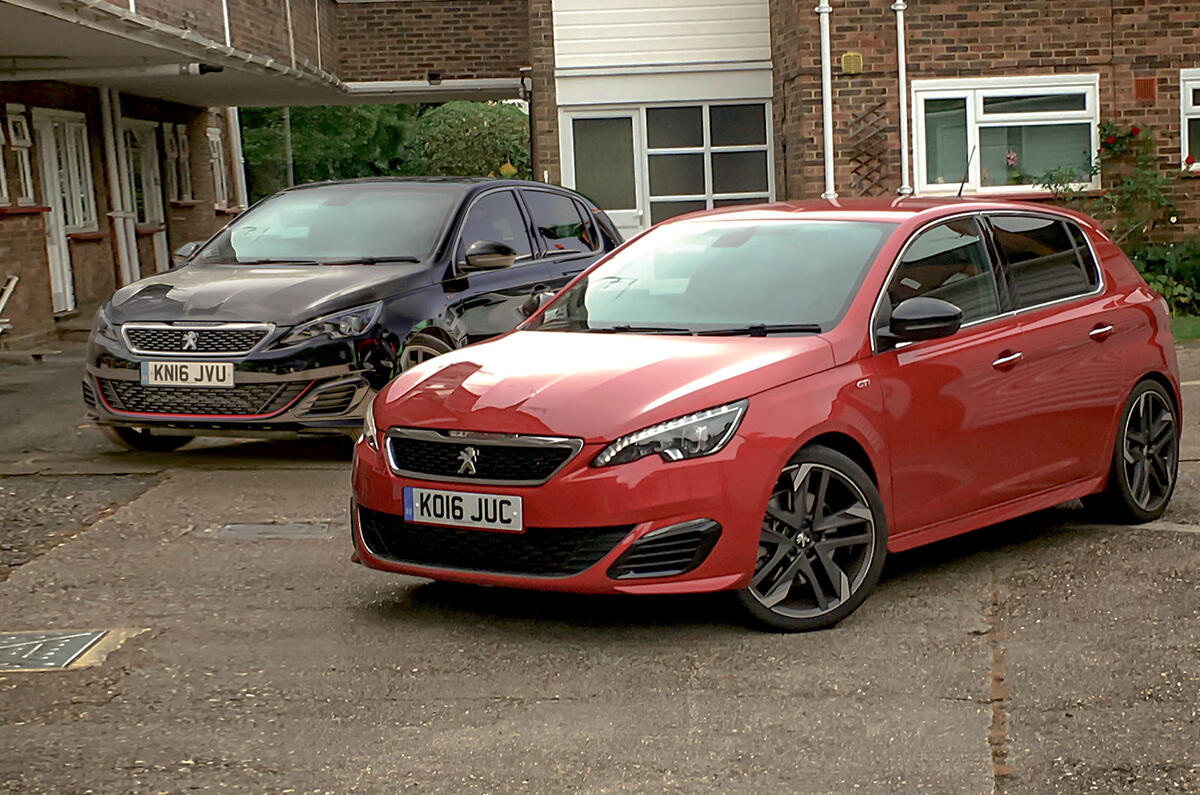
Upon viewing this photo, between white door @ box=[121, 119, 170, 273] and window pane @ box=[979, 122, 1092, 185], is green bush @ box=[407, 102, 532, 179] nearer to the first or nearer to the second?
white door @ box=[121, 119, 170, 273]

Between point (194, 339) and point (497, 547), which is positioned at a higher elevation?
point (194, 339)

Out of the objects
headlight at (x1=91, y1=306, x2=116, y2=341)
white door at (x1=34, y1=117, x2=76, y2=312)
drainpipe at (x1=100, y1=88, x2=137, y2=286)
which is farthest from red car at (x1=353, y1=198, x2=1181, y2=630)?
drainpipe at (x1=100, y1=88, x2=137, y2=286)

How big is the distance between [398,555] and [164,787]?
1.76 meters

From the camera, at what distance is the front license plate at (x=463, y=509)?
5.61 metres

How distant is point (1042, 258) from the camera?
23.9 ft

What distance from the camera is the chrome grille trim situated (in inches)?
365

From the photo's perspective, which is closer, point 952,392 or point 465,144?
point 952,392

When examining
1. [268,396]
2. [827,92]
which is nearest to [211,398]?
[268,396]

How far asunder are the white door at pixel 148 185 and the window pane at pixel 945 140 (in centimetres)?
1222

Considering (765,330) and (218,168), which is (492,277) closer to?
(765,330)

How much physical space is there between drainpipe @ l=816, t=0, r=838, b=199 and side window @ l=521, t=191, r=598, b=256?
7.87 m

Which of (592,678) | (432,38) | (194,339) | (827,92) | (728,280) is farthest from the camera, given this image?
(432,38)

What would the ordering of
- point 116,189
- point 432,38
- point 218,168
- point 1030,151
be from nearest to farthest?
point 1030,151 → point 116,189 → point 432,38 → point 218,168

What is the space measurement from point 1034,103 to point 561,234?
982 centimetres
